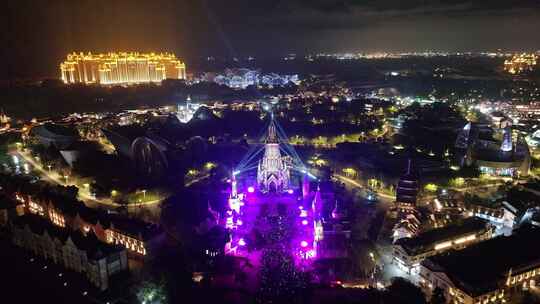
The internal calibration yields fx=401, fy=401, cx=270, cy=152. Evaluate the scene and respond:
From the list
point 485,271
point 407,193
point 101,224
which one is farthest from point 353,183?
point 101,224

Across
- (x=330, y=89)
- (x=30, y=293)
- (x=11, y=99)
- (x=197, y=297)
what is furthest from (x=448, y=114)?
(x=11, y=99)

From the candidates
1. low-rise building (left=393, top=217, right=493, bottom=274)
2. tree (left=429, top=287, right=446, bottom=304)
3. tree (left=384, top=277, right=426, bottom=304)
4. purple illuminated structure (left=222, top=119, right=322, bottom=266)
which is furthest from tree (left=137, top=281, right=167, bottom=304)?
low-rise building (left=393, top=217, right=493, bottom=274)

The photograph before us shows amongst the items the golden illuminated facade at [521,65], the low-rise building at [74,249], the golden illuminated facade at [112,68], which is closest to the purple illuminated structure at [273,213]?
the low-rise building at [74,249]

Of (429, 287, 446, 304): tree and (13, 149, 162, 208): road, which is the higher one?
(13, 149, 162, 208): road

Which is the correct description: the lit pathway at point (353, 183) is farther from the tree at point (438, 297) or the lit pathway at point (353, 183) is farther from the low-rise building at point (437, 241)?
the tree at point (438, 297)

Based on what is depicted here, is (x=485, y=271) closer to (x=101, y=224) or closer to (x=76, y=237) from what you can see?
(x=76, y=237)

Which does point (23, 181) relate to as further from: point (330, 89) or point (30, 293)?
point (330, 89)

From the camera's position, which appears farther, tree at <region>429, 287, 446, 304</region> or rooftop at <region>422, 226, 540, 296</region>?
rooftop at <region>422, 226, 540, 296</region>

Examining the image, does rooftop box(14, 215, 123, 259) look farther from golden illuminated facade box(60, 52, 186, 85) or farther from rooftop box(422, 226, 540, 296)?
golden illuminated facade box(60, 52, 186, 85)

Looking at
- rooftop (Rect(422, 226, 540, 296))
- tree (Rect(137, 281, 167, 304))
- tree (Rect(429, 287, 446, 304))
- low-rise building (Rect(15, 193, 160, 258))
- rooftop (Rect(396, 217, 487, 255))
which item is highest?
low-rise building (Rect(15, 193, 160, 258))
